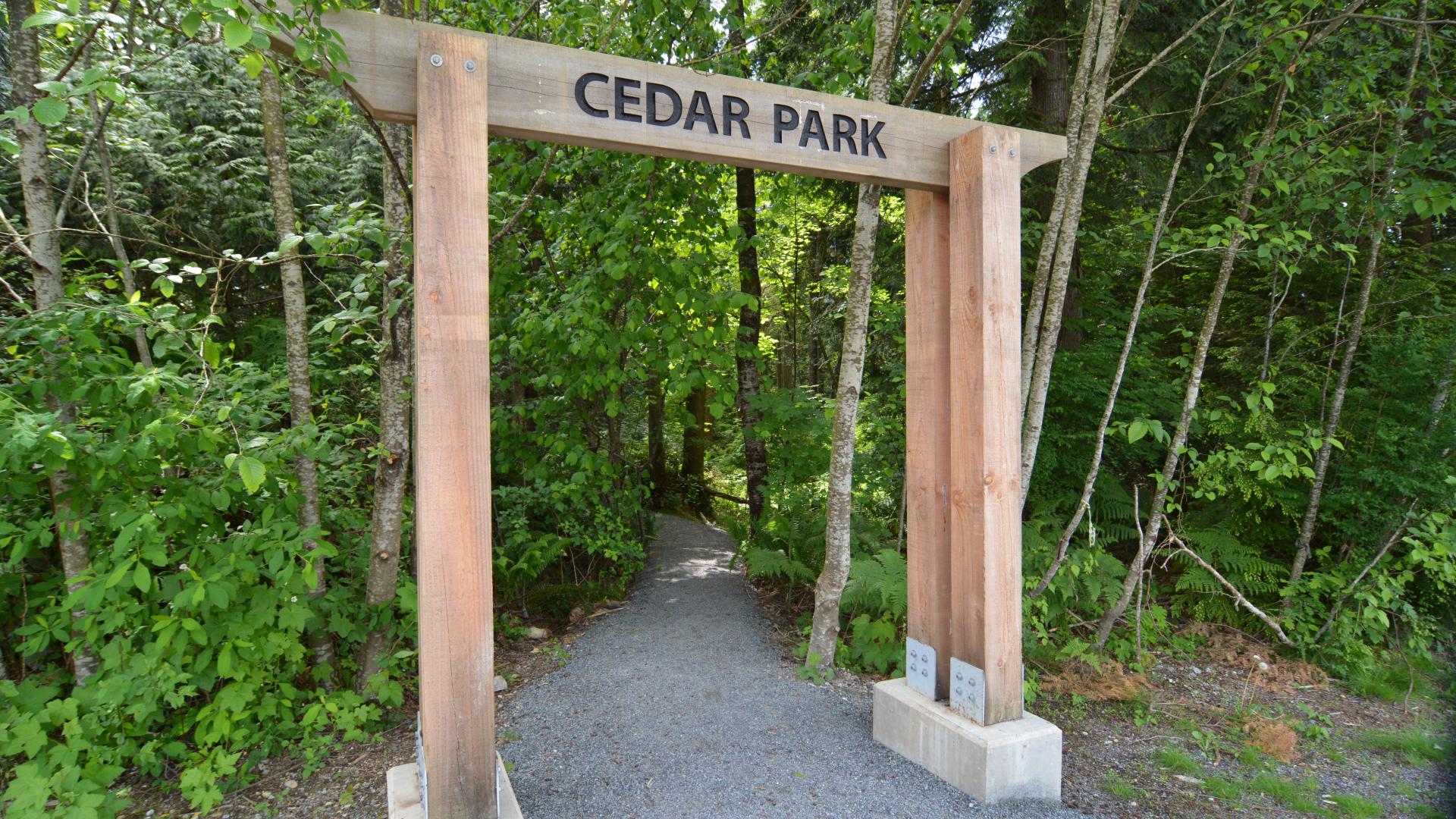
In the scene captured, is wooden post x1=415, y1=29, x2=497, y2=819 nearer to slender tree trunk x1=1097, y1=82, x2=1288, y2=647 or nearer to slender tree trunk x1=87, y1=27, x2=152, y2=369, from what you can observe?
slender tree trunk x1=87, y1=27, x2=152, y2=369

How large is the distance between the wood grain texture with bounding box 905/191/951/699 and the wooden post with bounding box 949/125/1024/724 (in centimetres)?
18

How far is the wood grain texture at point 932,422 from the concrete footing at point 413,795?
1896 mm

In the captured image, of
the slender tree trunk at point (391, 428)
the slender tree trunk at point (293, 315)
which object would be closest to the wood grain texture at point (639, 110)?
the slender tree trunk at point (391, 428)

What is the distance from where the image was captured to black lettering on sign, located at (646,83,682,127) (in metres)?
2.75

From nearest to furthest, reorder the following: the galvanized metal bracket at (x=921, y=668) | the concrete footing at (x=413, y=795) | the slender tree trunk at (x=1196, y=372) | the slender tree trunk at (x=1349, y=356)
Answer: the concrete footing at (x=413, y=795), the galvanized metal bracket at (x=921, y=668), the slender tree trunk at (x=1196, y=372), the slender tree trunk at (x=1349, y=356)

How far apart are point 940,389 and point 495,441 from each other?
3.87m

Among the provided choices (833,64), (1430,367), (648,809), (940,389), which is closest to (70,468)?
(648,809)

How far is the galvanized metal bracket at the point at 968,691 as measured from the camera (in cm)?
313

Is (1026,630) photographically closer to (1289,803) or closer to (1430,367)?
(1289,803)

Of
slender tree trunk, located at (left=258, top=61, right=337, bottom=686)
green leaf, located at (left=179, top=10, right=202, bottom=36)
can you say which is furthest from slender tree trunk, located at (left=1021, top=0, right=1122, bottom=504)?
green leaf, located at (left=179, top=10, right=202, bottom=36)

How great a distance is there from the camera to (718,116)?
286 centimetres

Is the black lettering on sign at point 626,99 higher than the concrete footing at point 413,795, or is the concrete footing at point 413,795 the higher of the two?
the black lettering on sign at point 626,99

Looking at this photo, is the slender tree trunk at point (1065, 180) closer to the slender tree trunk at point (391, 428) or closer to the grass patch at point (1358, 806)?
the grass patch at point (1358, 806)

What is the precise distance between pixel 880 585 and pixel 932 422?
5.07ft
